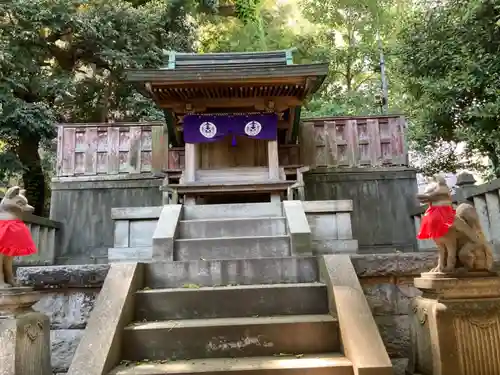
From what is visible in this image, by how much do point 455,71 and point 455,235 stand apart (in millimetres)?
7603

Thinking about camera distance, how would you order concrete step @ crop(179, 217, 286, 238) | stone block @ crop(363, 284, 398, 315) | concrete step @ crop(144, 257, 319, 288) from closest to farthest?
stone block @ crop(363, 284, 398, 315) < concrete step @ crop(144, 257, 319, 288) < concrete step @ crop(179, 217, 286, 238)

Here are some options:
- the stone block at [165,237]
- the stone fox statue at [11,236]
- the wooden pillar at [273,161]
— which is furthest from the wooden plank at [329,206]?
the stone fox statue at [11,236]

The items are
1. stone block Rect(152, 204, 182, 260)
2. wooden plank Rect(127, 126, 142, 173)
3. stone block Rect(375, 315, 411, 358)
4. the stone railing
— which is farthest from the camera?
wooden plank Rect(127, 126, 142, 173)

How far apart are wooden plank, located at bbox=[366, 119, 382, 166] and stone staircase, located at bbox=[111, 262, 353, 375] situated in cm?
792

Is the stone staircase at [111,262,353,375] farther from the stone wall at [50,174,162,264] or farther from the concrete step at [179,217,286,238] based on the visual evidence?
the stone wall at [50,174,162,264]

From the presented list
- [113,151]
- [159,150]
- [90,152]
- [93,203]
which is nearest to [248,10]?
[159,150]

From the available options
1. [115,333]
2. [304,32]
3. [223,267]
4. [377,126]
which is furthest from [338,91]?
[115,333]

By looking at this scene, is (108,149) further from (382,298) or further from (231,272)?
(382,298)

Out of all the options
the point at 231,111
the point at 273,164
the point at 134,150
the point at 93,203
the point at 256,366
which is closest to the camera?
the point at 256,366

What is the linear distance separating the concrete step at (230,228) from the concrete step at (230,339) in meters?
2.48

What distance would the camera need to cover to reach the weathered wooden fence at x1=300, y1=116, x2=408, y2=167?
11086mm

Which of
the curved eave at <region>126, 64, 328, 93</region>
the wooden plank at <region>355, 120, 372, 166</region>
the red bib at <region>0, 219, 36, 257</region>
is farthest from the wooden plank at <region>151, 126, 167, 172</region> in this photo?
the red bib at <region>0, 219, 36, 257</region>

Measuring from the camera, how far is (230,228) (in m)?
5.78

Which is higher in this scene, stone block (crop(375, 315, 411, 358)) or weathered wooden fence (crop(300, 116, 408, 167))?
weathered wooden fence (crop(300, 116, 408, 167))
